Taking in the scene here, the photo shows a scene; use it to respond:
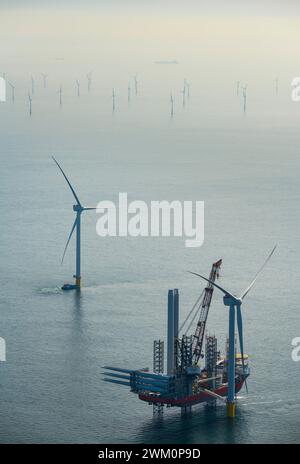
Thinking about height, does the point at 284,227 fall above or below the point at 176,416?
above

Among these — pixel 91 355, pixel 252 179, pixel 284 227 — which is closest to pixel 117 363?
pixel 91 355

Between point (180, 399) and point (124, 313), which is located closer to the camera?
point (180, 399)

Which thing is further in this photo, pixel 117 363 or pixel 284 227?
pixel 284 227

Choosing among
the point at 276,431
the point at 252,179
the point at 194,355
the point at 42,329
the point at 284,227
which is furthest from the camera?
the point at 252,179
